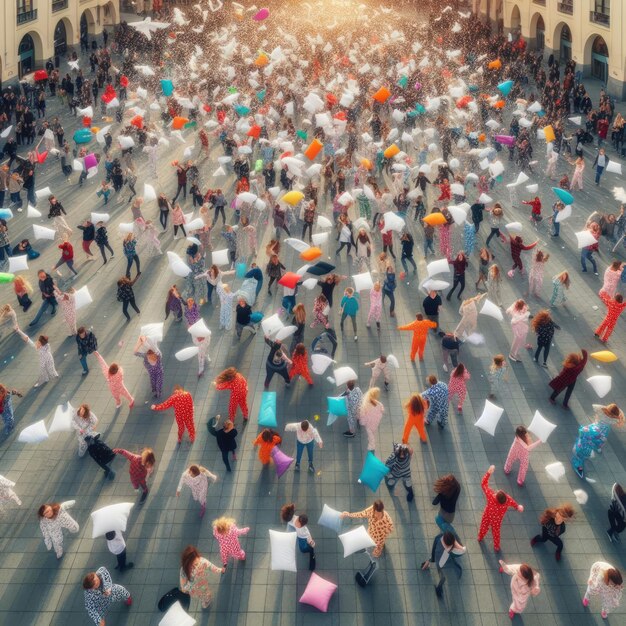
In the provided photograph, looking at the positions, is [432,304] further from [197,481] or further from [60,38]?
[60,38]

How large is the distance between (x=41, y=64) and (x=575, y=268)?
35816 mm

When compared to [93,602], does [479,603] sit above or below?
below

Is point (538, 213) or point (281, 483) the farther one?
point (538, 213)

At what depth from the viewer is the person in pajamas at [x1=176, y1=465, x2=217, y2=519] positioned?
28.6 feet

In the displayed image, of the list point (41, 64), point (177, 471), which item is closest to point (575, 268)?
point (177, 471)

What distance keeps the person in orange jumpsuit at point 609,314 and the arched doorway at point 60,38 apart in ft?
139

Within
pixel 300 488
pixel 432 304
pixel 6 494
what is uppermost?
pixel 432 304

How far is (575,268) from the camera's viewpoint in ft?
53.0

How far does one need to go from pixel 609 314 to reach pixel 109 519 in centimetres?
1014

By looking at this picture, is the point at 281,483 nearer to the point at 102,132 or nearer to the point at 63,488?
the point at 63,488

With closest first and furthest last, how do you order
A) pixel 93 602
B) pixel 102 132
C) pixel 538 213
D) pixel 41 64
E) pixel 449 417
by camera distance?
pixel 93 602 → pixel 449 417 → pixel 538 213 → pixel 102 132 → pixel 41 64

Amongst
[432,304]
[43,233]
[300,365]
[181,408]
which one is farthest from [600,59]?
[181,408]

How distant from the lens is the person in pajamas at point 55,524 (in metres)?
8.13

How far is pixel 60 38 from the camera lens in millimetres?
44469
